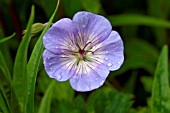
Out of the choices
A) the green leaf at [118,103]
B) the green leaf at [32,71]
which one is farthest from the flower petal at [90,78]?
the green leaf at [118,103]

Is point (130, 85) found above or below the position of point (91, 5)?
below

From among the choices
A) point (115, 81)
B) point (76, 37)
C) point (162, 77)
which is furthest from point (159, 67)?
point (115, 81)

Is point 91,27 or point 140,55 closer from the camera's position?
point 91,27

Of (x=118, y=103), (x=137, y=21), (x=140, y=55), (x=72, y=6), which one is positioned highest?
(x=72, y=6)

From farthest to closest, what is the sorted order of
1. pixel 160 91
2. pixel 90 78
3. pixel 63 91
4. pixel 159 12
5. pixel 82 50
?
pixel 159 12, pixel 63 91, pixel 160 91, pixel 82 50, pixel 90 78

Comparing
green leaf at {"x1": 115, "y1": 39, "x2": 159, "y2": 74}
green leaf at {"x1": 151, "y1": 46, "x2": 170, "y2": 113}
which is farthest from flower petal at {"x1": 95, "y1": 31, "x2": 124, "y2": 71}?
green leaf at {"x1": 115, "y1": 39, "x2": 159, "y2": 74}

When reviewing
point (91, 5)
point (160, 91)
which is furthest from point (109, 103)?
point (91, 5)

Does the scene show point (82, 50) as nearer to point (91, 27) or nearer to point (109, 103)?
point (91, 27)
